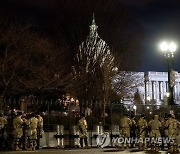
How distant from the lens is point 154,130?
21.5 m

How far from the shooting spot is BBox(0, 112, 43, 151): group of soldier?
21156 mm

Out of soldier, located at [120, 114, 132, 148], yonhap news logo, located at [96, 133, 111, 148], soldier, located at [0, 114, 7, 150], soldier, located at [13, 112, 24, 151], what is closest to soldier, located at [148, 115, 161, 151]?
soldier, located at [120, 114, 132, 148]

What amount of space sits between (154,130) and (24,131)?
24.1 ft

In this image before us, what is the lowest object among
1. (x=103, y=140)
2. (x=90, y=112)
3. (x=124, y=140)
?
(x=103, y=140)

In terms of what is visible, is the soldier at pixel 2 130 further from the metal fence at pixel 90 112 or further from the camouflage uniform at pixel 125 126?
the camouflage uniform at pixel 125 126

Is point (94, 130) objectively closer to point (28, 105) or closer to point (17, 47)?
point (28, 105)

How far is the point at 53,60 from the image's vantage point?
3003 cm

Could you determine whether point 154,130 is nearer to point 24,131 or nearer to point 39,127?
point 39,127

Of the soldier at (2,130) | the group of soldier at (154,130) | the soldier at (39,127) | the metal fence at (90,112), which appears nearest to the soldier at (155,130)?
the group of soldier at (154,130)

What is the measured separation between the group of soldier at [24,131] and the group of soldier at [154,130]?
5.03 meters

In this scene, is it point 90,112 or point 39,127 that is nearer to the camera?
point 39,127

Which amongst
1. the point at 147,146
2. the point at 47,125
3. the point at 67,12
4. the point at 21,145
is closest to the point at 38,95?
the point at 47,125

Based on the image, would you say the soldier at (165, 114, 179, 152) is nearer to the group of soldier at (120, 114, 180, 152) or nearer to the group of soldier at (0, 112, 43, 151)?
the group of soldier at (120, 114, 180, 152)

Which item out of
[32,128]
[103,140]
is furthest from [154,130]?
[32,128]
